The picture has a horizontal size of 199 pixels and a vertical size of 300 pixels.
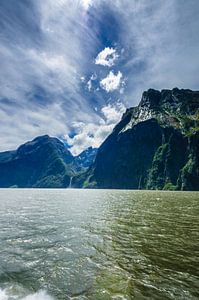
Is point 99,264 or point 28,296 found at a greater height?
point 99,264

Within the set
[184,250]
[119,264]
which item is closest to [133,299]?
[119,264]

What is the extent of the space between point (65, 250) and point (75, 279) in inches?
249

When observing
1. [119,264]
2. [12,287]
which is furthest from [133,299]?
[12,287]

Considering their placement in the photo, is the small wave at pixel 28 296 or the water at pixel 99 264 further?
the water at pixel 99 264

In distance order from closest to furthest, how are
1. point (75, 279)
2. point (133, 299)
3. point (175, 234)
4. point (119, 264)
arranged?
point (133, 299) → point (75, 279) → point (119, 264) → point (175, 234)

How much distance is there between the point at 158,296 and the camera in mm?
11000

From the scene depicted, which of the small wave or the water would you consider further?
the water

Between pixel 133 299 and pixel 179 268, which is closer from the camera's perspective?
pixel 133 299

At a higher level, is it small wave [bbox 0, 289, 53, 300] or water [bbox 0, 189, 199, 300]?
water [bbox 0, 189, 199, 300]

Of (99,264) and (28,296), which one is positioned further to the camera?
(99,264)

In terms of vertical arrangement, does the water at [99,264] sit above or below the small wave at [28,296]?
above

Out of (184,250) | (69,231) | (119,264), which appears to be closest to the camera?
(119,264)

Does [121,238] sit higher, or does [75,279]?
[121,238]

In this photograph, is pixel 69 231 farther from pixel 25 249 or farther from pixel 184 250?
pixel 184 250
